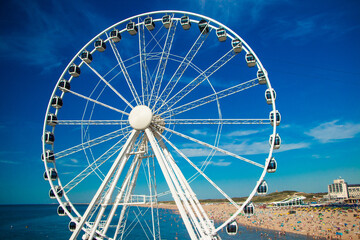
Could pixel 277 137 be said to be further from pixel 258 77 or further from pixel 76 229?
pixel 76 229

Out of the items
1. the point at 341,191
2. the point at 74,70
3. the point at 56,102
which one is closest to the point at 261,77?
the point at 74,70

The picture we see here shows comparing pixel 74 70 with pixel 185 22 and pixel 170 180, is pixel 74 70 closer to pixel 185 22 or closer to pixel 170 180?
pixel 185 22

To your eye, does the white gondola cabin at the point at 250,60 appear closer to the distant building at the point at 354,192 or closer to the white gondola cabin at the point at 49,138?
the white gondola cabin at the point at 49,138

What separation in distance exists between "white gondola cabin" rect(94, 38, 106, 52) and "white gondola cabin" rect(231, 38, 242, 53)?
11.0m

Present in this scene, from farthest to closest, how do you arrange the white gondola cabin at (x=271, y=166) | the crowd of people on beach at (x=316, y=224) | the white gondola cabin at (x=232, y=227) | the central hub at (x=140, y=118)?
the crowd of people on beach at (x=316, y=224), the central hub at (x=140, y=118), the white gondola cabin at (x=271, y=166), the white gondola cabin at (x=232, y=227)

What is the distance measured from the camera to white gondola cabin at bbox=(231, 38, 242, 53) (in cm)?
2047

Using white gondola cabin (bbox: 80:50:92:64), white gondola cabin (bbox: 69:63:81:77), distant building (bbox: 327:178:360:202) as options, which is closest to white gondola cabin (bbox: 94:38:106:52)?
white gondola cabin (bbox: 80:50:92:64)

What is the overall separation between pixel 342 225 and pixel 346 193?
103m

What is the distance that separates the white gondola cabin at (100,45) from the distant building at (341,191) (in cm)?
15260

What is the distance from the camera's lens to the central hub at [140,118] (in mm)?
19891

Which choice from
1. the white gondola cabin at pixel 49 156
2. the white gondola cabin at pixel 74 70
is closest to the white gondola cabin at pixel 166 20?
the white gondola cabin at pixel 74 70

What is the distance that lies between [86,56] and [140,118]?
26.1ft

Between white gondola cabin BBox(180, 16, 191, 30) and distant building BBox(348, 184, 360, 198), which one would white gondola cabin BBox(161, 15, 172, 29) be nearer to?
white gondola cabin BBox(180, 16, 191, 30)

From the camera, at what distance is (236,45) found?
2055 cm
